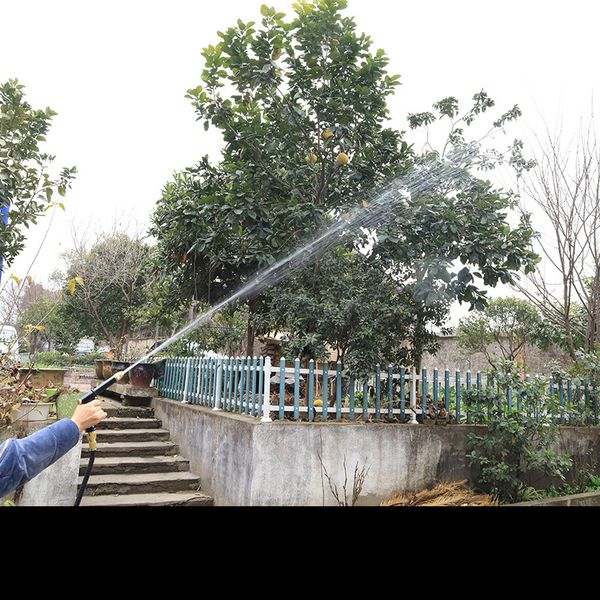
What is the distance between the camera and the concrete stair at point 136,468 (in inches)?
159

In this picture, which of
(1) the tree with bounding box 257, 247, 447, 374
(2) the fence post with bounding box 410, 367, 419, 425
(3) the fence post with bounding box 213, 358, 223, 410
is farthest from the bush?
(3) the fence post with bounding box 213, 358, 223, 410

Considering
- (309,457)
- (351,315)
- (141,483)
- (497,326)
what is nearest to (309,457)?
(309,457)

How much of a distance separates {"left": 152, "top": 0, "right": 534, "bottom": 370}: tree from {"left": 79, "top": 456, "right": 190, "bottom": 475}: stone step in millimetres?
1697

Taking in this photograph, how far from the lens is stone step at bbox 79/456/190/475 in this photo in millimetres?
4401

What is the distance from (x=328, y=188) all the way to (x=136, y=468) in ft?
11.0

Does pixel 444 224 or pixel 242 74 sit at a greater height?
pixel 242 74

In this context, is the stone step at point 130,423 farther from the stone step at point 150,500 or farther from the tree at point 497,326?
the tree at point 497,326

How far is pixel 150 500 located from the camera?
156 inches

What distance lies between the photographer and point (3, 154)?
377 cm

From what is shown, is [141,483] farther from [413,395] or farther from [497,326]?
[497,326]

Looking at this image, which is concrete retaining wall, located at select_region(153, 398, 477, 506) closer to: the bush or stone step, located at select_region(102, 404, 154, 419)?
the bush
